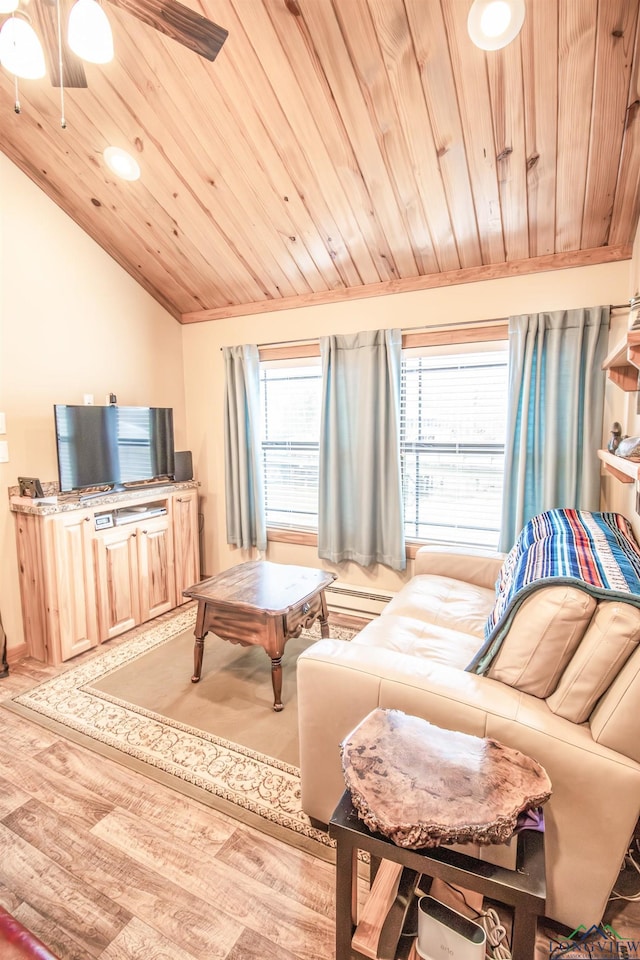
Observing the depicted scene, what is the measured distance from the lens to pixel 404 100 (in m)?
2.12

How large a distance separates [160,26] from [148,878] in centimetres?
276

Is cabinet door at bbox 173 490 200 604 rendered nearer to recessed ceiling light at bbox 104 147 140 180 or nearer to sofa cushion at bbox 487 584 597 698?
recessed ceiling light at bbox 104 147 140 180

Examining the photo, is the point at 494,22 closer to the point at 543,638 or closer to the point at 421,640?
the point at 543,638

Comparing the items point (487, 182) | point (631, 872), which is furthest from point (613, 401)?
point (631, 872)

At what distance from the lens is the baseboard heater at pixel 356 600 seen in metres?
3.52

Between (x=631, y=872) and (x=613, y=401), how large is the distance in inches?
88.1

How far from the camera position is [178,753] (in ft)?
6.82

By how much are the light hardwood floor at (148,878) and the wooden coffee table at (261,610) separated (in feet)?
2.35

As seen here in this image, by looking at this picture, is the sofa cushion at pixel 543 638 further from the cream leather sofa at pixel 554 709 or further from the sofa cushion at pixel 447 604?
the sofa cushion at pixel 447 604

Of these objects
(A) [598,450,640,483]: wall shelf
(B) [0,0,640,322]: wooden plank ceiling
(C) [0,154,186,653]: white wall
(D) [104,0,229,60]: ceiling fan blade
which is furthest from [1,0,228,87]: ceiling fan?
(A) [598,450,640,483]: wall shelf

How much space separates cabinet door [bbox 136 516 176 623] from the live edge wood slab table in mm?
2604

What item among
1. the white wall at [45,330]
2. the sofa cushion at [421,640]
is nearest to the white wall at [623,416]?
the sofa cushion at [421,640]

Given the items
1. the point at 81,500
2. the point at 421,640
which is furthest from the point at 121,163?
the point at 421,640

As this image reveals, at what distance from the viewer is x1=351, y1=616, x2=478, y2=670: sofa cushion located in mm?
1916
